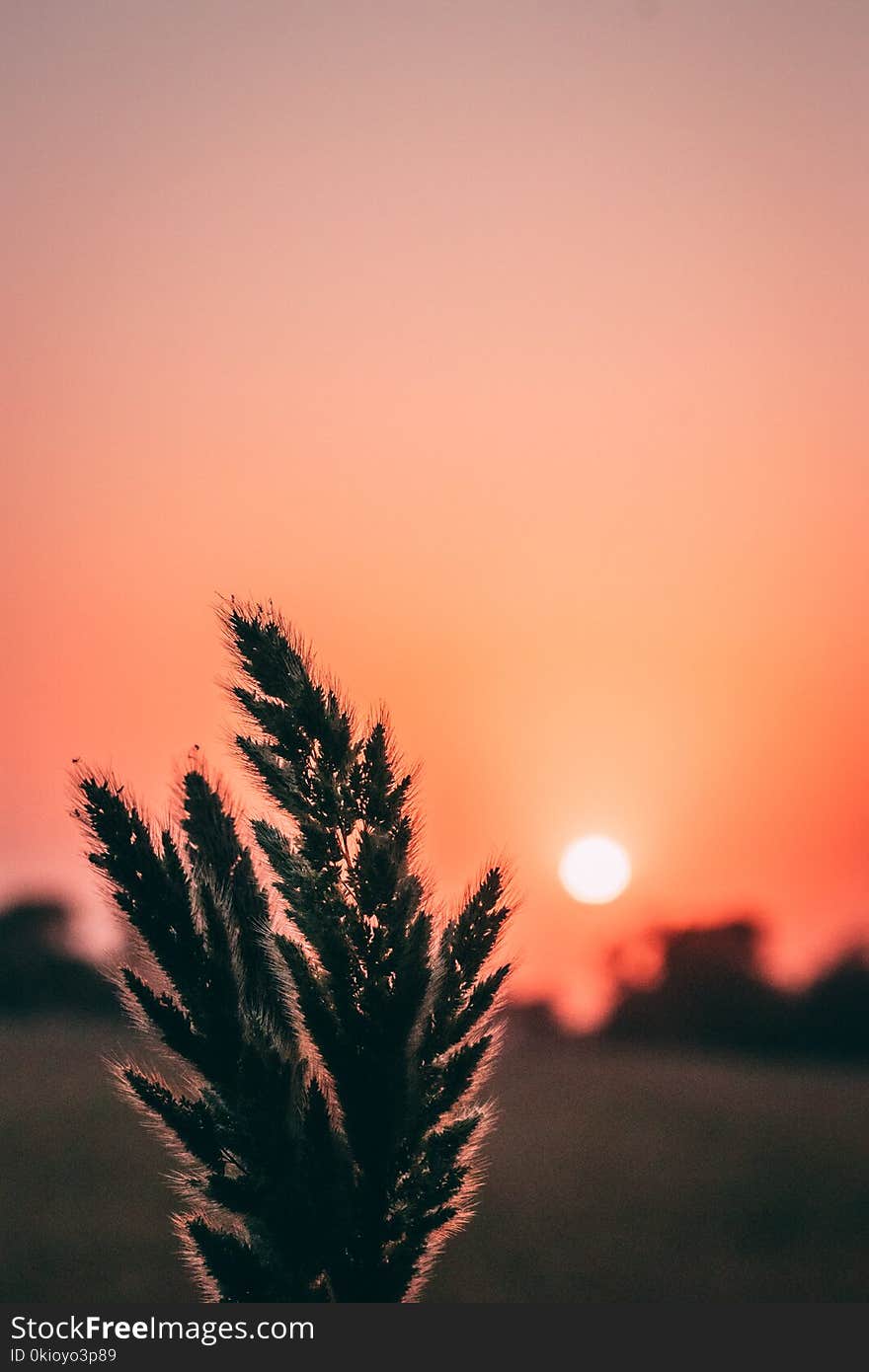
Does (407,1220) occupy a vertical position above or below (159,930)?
below

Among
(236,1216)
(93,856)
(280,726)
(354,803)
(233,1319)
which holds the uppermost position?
(280,726)

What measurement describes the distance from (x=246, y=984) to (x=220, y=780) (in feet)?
4.54

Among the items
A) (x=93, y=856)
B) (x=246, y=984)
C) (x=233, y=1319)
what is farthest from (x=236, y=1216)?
(x=93, y=856)

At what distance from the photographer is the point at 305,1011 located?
7738 mm

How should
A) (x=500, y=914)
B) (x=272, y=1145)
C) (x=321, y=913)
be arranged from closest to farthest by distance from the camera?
(x=272, y=1145) → (x=321, y=913) → (x=500, y=914)

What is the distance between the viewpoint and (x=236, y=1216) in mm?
7629

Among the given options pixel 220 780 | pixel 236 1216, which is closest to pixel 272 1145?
pixel 236 1216

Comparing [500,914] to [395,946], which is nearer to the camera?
[395,946]

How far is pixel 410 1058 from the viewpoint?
25.6ft

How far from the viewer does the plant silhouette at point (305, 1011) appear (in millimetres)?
7379

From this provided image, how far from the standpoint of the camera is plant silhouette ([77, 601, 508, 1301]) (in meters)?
7.38

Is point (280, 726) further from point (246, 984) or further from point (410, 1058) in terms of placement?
point (410, 1058)

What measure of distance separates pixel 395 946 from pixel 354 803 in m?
1.01

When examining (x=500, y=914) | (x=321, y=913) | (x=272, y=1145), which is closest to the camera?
(x=272, y=1145)
